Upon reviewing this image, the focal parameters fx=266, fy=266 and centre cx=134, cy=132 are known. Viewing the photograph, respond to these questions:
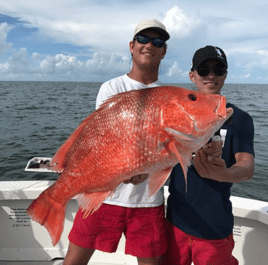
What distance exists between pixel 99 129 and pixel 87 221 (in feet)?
3.78

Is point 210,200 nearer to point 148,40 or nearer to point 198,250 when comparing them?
point 198,250

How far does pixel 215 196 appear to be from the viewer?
7.22 ft

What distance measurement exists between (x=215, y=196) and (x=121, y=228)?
37.6 inches

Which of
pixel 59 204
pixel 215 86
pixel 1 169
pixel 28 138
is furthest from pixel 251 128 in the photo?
pixel 28 138

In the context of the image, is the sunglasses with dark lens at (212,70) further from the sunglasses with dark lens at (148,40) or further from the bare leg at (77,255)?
the bare leg at (77,255)

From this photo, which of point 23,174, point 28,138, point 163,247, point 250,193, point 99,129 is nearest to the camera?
point 99,129

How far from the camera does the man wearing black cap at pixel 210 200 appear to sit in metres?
2.18

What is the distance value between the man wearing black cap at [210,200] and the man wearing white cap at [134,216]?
0.73ft

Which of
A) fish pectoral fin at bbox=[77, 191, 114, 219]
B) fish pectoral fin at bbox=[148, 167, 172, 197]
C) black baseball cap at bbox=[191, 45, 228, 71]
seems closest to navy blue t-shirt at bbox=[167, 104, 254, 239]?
black baseball cap at bbox=[191, 45, 228, 71]

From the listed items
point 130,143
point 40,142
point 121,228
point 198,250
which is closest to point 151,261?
point 121,228

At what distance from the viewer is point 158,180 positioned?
1711 mm

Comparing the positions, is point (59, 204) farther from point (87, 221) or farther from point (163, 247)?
point (163, 247)

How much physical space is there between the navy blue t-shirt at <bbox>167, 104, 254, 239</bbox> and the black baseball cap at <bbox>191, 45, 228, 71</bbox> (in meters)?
0.48

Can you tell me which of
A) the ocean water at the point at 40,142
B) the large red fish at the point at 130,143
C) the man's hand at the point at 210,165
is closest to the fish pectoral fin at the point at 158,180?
the large red fish at the point at 130,143
